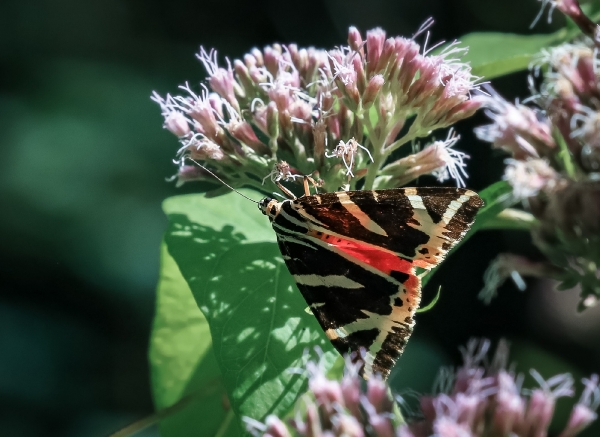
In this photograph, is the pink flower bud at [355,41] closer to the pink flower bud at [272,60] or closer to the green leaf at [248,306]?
the pink flower bud at [272,60]

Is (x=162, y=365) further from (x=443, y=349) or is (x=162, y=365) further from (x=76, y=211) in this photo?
(x=443, y=349)

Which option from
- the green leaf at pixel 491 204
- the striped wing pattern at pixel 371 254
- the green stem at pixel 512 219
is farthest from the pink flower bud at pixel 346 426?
the green stem at pixel 512 219

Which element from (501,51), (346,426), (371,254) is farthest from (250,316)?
(501,51)

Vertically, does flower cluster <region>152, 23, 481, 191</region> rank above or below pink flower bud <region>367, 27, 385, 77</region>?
below

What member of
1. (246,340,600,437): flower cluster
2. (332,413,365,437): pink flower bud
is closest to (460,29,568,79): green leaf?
(246,340,600,437): flower cluster

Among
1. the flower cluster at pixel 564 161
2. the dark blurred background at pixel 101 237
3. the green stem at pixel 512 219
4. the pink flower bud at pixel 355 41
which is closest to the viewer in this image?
the flower cluster at pixel 564 161

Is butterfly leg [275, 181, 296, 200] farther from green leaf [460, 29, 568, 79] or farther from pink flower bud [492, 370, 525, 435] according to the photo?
pink flower bud [492, 370, 525, 435]

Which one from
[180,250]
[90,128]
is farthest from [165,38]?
[180,250]
